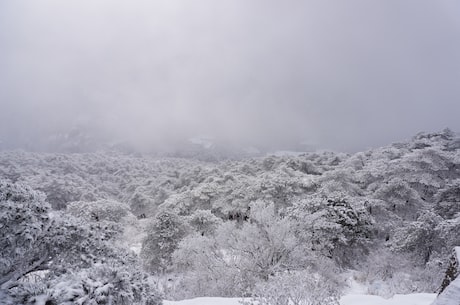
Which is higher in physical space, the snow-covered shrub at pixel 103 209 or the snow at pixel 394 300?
the snow at pixel 394 300

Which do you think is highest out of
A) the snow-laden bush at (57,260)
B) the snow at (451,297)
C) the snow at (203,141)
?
the snow at (451,297)

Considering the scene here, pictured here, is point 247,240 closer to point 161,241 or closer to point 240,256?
point 240,256

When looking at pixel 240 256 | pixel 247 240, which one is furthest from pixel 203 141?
pixel 247 240

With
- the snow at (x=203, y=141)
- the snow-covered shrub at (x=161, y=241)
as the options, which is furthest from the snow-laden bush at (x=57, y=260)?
the snow at (x=203, y=141)

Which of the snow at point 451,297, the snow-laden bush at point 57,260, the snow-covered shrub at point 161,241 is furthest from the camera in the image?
the snow-covered shrub at point 161,241

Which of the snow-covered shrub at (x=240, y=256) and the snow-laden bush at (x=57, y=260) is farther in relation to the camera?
the snow-covered shrub at (x=240, y=256)

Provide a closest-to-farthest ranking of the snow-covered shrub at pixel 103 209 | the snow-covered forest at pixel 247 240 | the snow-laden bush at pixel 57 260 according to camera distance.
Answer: the snow-laden bush at pixel 57 260 → the snow-covered forest at pixel 247 240 → the snow-covered shrub at pixel 103 209

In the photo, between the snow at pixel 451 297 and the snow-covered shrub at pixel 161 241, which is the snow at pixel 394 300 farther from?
the snow-covered shrub at pixel 161 241

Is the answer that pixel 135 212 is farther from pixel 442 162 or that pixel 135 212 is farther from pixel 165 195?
pixel 442 162

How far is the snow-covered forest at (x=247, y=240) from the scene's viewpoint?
5.52 metres

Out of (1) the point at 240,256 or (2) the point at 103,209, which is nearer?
(1) the point at 240,256

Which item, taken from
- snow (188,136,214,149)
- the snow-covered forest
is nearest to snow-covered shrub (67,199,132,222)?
the snow-covered forest

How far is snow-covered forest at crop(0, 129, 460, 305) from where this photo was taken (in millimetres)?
5516

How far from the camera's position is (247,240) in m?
15.3
